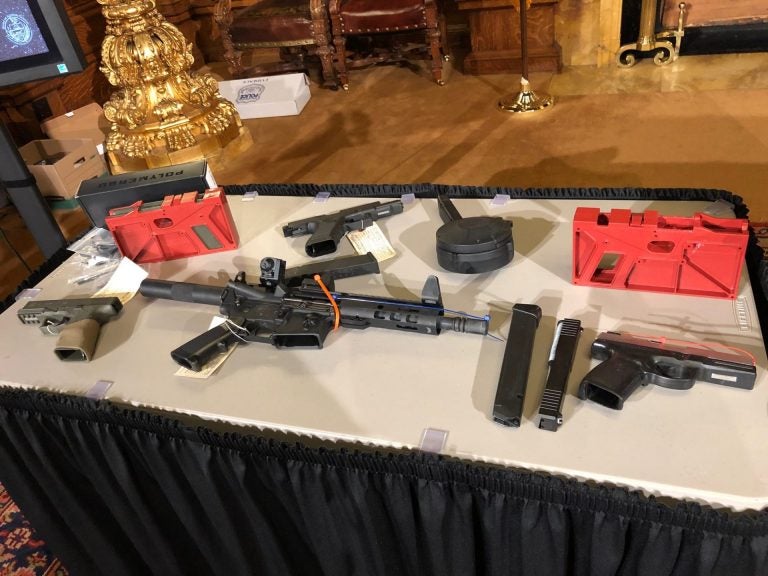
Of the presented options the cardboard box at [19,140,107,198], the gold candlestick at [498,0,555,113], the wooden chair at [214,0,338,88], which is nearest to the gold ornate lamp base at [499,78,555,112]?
the gold candlestick at [498,0,555,113]

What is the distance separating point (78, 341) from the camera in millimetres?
1303

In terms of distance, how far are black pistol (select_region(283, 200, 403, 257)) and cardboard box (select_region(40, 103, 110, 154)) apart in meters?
2.18

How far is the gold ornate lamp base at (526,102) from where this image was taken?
3326 mm

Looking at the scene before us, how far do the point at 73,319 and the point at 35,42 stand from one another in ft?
2.53

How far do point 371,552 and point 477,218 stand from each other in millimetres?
746

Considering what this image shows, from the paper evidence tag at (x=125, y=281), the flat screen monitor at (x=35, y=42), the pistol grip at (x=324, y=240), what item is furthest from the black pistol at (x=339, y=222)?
the flat screen monitor at (x=35, y=42)

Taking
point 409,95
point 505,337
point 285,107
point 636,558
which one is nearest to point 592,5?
point 409,95

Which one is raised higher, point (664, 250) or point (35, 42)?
point (35, 42)

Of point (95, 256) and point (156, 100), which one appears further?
point (156, 100)

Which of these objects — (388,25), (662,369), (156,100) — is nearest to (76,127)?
(156,100)

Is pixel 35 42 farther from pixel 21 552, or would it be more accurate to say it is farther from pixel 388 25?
pixel 388 25

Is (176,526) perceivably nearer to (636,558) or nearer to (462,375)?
(462,375)

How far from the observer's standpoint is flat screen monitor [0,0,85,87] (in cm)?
158

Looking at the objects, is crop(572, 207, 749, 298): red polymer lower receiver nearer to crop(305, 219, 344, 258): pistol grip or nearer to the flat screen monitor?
crop(305, 219, 344, 258): pistol grip
